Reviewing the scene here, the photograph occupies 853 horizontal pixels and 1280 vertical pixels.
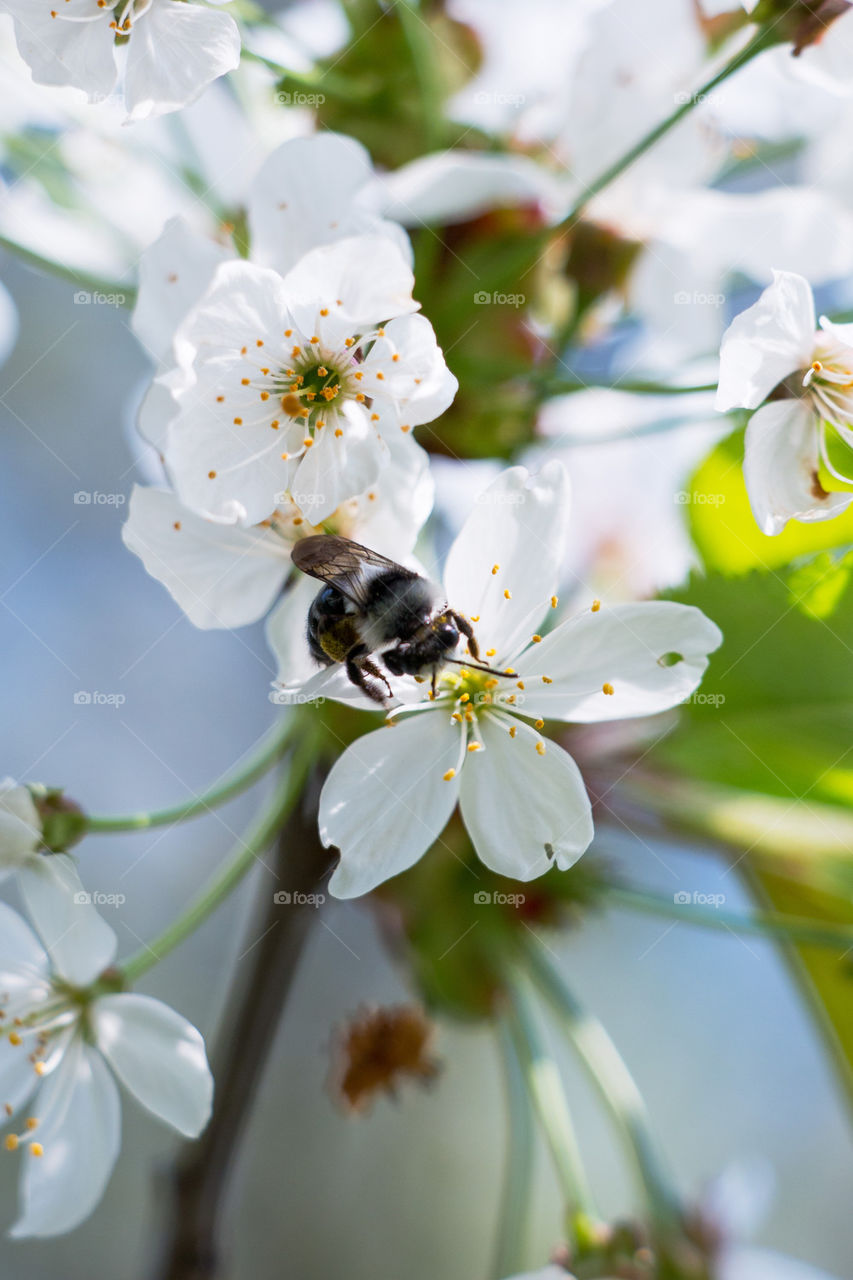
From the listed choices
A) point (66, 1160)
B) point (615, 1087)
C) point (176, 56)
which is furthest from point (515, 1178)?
point (176, 56)

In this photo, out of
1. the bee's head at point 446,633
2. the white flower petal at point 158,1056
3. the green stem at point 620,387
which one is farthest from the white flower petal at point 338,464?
the white flower petal at point 158,1056

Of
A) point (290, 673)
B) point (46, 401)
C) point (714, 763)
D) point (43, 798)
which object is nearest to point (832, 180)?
point (714, 763)

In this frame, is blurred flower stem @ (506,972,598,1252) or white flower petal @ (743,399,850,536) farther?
blurred flower stem @ (506,972,598,1252)

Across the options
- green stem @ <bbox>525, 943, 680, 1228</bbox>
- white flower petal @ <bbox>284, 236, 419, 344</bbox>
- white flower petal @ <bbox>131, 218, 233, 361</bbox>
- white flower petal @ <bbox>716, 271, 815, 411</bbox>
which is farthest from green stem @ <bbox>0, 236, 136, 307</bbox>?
green stem @ <bbox>525, 943, 680, 1228</bbox>

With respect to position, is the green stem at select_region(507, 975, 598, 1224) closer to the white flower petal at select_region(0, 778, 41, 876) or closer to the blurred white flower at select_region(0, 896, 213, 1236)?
the blurred white flower at select_region(0, 896, 213, 1236)

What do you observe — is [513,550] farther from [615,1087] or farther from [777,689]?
[615,1087]

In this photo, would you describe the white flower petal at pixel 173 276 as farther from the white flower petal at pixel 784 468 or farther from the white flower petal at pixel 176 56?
the white flower petal at pixel 784 468
